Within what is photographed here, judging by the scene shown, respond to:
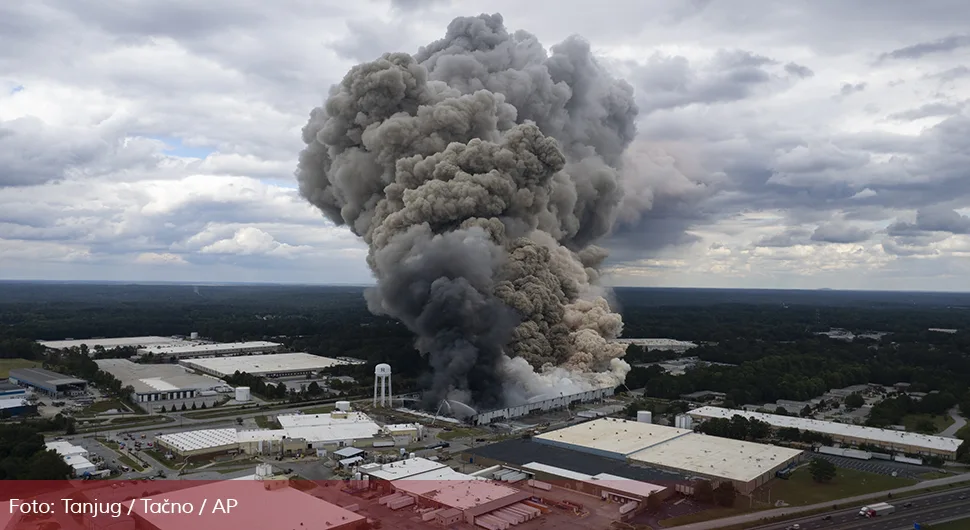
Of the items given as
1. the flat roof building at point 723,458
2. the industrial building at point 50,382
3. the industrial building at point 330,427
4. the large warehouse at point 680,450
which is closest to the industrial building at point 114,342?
the industrial building at point 50,382

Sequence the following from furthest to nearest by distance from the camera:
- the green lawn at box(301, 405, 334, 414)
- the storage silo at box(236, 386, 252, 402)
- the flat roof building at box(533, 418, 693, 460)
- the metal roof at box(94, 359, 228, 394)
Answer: the metal roof at box(94, 359, 228, 394), the storage silo at box(236, 386, 252, 402), the green lawn at box(301, 405, 334, 414), the flat roof building at box(533, 418, 693, 460)

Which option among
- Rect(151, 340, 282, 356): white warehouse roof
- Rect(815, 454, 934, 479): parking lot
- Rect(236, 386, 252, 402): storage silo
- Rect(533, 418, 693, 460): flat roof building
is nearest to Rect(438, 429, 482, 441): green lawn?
Rect(533, 418, 693, 460): flat roof building

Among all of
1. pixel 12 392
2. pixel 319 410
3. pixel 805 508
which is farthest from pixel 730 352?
pixel 12 392

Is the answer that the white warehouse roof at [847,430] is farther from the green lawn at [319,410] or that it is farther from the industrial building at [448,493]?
the green lawn at [319,410]

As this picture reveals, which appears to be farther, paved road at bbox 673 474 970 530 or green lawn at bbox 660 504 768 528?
green lawn at bbox 660 504 768 528

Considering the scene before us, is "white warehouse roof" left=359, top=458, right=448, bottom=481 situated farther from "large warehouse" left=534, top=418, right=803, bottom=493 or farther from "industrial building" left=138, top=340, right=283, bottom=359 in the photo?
"industrial building" left=138, top=340, right=283, bottom=359

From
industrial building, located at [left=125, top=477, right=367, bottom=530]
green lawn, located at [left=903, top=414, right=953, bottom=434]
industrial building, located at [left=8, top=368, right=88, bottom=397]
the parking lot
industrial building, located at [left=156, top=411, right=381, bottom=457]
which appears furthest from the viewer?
industrial building, located at [left=8, top=368, right=88, bottom=397]

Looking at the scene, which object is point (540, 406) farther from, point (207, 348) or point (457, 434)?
point (207, 348)
